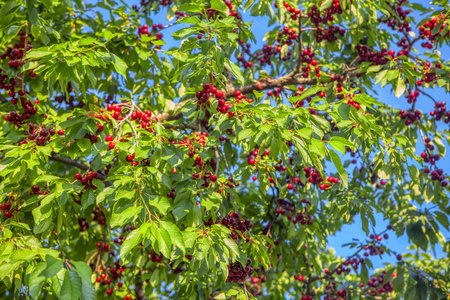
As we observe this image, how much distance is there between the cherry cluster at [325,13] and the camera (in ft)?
13.1

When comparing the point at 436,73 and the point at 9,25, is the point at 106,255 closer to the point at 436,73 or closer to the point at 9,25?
the point at 9,25

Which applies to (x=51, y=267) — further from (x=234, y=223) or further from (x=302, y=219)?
(x=302, y=219)

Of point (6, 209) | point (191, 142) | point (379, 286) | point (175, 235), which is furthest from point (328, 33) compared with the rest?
point (6, 209)

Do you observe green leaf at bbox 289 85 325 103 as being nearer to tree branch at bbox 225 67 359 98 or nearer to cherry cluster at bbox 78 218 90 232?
tree branch at bbox 225 67 359 98

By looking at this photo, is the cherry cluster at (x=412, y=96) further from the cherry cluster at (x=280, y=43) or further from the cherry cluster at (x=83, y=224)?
the cherry cluster at (x=83, y=224)

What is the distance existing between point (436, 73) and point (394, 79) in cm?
52

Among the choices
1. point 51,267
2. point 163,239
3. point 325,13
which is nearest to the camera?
point 51,267

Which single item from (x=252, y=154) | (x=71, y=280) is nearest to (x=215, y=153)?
(x=252, y=154)

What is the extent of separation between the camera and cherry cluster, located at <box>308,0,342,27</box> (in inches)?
157

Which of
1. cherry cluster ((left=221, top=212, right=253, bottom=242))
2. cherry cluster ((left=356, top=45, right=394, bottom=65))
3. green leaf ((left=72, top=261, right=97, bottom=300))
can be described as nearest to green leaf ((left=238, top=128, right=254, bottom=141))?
cherry cluster ((left=221, top=212, right=253, bottom=242))

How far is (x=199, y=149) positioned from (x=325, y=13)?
2268 mm

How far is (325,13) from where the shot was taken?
166 inches

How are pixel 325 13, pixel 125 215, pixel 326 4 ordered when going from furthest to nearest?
pixel 325 13
pixel 326 4
pixel 125 215

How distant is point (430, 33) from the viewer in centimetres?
419
